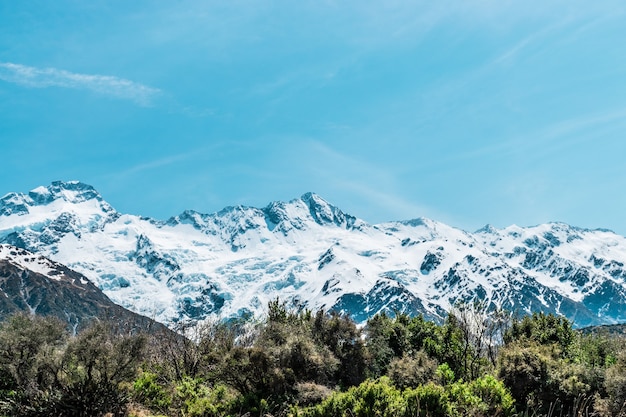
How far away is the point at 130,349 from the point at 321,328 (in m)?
10.6

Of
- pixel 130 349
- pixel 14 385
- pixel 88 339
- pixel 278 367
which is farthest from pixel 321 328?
pixel 14 385

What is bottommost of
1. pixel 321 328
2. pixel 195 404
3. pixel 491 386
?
pixel 195 404

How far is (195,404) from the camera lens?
27.1 m

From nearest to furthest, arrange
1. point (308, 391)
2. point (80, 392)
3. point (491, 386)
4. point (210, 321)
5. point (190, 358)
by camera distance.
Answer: point (491, 386), point (80, 392), point (308, 391), point (190, 358), point (210, 321)

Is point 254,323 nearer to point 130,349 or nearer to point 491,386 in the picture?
point 130,349

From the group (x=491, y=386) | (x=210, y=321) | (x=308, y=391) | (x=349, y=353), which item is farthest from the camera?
(x=210, y=321)

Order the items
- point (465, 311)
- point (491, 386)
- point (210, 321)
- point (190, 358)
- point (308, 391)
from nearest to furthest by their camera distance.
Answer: point (491, 386) < point (308, 391) < point (465, 311) < point (190, 358) < point (210, 321)

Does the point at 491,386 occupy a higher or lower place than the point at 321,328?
lower

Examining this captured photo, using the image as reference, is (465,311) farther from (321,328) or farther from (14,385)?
(14,385)

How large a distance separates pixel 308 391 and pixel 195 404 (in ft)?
17.5

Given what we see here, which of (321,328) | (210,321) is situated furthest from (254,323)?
(321,328)

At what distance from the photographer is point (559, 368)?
86.1 ft

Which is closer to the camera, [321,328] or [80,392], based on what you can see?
[80,392]

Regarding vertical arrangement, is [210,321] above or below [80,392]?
above
